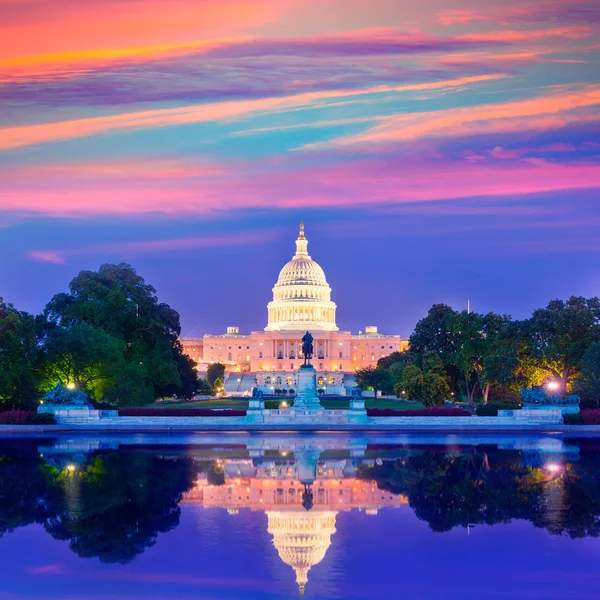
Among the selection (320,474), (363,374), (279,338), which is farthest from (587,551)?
(279,338)

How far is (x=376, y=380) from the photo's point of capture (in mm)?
113250

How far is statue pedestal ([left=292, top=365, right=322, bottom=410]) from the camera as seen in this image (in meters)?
62.3

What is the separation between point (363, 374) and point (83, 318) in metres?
50.0

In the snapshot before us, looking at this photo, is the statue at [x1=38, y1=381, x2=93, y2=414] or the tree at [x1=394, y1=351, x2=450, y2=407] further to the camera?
the tree at [x1=394, y1=351, x2=450, y2=407]

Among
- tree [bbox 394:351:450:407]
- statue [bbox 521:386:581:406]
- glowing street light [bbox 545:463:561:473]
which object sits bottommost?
glowing street light [bbox 545:463:561:473]

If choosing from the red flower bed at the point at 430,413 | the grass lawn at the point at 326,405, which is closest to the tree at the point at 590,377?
the red flower bed at the point at 430,413

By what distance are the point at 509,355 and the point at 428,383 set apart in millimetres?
6082

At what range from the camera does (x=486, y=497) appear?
2730cm

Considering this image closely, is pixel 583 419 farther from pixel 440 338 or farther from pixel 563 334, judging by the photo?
pixel 440 338

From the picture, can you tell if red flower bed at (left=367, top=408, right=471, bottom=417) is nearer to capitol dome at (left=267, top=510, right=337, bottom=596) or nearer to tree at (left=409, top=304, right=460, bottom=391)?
tree at (left=409, top=304, right=460, bottom=391)

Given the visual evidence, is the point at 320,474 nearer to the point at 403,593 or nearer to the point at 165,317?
the point at 403,593

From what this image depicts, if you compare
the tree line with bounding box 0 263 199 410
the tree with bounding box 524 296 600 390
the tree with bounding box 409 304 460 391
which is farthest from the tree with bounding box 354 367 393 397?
the tree with bounding box 524 296 600 390

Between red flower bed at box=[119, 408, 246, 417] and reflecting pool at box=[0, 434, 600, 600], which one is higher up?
red flower bed at box=[119, 408, 246, 417]

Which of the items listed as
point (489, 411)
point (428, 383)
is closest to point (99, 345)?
point (428, 383)
